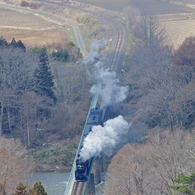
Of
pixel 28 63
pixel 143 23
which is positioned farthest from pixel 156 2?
pixel 28 63

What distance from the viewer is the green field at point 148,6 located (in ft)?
282

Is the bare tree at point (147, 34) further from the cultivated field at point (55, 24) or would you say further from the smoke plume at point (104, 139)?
the smoke plume at point (104, 139)

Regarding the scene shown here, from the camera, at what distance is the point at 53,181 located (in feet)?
158

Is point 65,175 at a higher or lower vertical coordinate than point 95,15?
lower

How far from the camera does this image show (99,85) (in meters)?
60.5

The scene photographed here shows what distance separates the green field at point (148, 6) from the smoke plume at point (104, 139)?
127 feet

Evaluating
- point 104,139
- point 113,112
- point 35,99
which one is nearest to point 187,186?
point 104,139

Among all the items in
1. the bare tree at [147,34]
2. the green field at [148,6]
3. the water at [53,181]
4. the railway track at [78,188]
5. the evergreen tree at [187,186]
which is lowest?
the water at [53,181]

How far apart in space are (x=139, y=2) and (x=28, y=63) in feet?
107

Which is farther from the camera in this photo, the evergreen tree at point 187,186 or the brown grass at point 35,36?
the brown grass at point 35,36

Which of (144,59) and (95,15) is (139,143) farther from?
(95,15)

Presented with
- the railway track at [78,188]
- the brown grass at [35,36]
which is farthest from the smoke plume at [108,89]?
the brown grass at [35,36]

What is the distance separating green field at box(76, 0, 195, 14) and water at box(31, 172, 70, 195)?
136 feet

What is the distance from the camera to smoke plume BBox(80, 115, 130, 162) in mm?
41287
